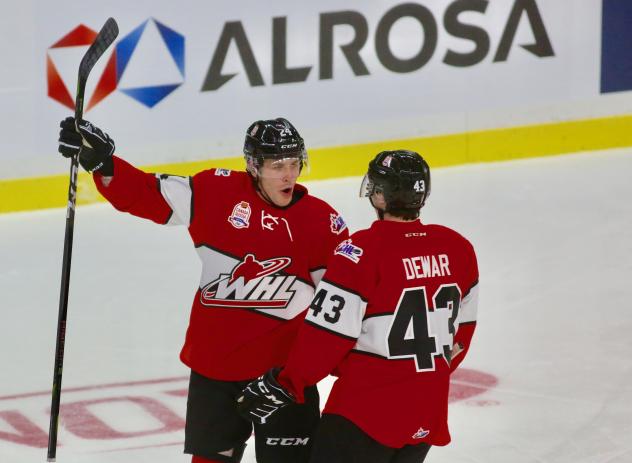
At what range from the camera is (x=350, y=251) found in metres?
2.92

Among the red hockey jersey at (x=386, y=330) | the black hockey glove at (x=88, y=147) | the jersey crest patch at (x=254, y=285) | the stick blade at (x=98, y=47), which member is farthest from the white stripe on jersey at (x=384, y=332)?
the stick blade at (x=98, y=47)

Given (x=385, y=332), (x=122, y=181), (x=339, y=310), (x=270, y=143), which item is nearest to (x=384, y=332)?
(x=385, y=332)

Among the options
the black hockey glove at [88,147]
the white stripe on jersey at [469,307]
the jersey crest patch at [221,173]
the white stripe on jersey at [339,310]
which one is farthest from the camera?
the jersey crest patch at [221,173]

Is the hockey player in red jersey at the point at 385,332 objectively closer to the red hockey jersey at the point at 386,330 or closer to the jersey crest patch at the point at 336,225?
the red hockey jersey at the point at 386,330

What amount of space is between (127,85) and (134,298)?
1625 mm

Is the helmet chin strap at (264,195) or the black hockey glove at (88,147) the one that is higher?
the black hockey glove at (88,147)

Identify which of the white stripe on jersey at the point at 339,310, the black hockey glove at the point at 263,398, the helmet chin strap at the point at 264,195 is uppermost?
the helmet chin strap at the point at 264,195

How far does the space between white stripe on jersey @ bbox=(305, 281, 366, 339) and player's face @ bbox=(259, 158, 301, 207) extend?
21.0 inches

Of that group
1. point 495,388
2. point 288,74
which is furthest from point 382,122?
point 495,388

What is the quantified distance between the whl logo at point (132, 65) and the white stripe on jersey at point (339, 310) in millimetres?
4300

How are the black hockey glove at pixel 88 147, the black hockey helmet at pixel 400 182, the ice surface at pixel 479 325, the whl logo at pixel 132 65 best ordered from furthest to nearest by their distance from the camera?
the whl logo at pixel 132 65
the ice surface at pixel 479 325
the black hockey glove at pixel 88 147
the black hockey helmet at pixel 400 182

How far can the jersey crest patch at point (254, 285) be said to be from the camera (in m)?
3.38

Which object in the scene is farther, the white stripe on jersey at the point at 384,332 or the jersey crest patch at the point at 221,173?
the jersey crest patch at the point at 221,173

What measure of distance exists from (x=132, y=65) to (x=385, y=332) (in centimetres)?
452
